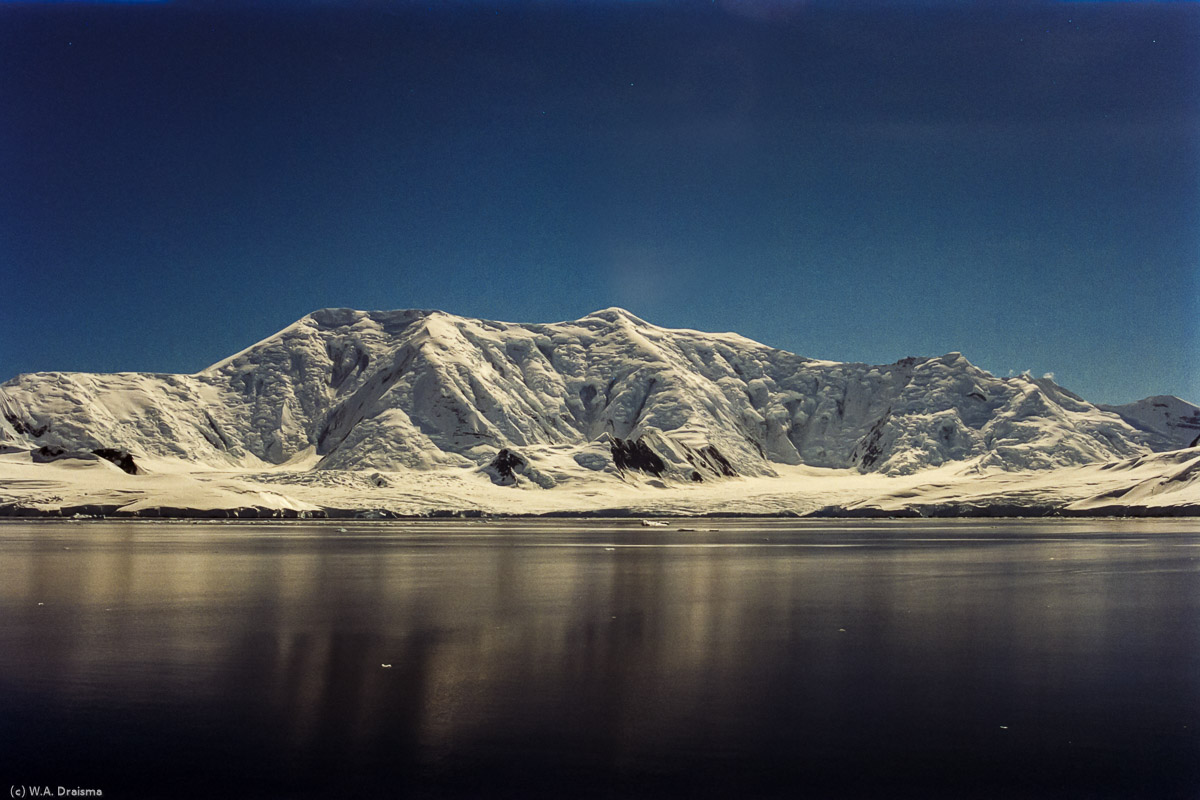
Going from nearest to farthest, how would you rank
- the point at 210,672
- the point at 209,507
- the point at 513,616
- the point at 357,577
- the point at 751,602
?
the point at 210,672 < the point at 513,616 < the point at 751,602 < the point at 357,577 < the point at 209,507

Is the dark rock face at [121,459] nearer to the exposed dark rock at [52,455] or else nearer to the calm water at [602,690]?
the exposed dark rock at [52,455]

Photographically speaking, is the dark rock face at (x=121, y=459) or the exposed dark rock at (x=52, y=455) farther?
the dark rock face at (x=121, y=459)

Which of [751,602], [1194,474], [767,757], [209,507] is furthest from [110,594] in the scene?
[1194,474]

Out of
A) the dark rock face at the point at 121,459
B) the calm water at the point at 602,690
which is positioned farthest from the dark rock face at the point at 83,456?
the calm water at the point at 602,690

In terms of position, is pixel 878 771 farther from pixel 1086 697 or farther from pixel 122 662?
pixel 122 662

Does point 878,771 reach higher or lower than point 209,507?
higher

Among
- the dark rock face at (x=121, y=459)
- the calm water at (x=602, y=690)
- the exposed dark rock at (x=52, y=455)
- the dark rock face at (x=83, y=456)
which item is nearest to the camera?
the calm water at (x=602, y=690)

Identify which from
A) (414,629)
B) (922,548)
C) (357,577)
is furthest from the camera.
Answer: (922,548)

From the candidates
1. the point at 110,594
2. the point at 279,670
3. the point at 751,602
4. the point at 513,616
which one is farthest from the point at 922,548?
the point at 279,670

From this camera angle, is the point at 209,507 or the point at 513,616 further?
the point at 209,507
